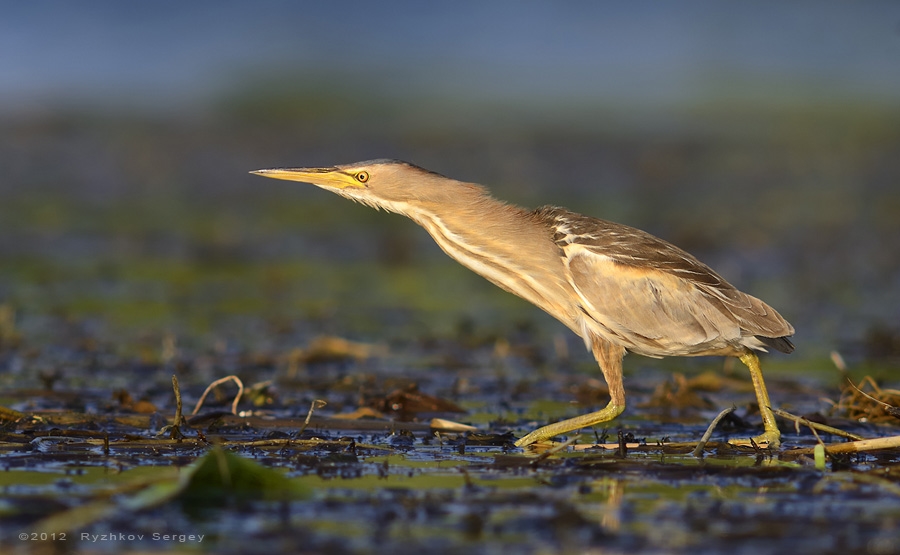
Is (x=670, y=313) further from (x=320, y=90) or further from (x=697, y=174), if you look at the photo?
(x=320, y=90)

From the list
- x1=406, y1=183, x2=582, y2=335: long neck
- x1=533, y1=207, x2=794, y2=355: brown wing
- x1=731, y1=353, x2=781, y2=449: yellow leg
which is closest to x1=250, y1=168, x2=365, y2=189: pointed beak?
x1=406, y1=183, x2=582, y2=335: long neck

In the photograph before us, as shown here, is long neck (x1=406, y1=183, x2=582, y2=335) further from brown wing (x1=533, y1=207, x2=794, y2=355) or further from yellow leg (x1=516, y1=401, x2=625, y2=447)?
yellow leg (x1=516, y1=401, x2=625, y2=447)

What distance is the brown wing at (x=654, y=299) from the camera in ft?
16.5

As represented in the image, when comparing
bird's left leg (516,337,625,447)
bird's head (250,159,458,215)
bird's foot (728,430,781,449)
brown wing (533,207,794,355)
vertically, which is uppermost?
bird's head (250,159,458,215)

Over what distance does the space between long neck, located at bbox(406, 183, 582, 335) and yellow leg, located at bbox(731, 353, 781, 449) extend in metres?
0.72

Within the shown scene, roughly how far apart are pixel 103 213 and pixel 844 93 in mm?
11292

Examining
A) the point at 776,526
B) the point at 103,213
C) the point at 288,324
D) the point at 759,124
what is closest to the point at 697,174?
the point at 759,124

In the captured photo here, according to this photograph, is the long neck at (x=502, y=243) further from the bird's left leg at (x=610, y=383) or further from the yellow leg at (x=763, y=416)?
the yellow leg at (x=763, y=416)

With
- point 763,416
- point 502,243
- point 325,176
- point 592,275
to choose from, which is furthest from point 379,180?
point 763,416

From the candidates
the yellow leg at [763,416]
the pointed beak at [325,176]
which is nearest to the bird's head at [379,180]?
the pointed beak at [325,176]

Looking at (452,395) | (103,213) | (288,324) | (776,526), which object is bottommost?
(776,526)

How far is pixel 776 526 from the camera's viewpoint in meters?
3.64

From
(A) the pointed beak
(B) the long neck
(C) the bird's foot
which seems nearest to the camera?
(C) the bird's foot

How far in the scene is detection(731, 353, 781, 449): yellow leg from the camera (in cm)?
504
